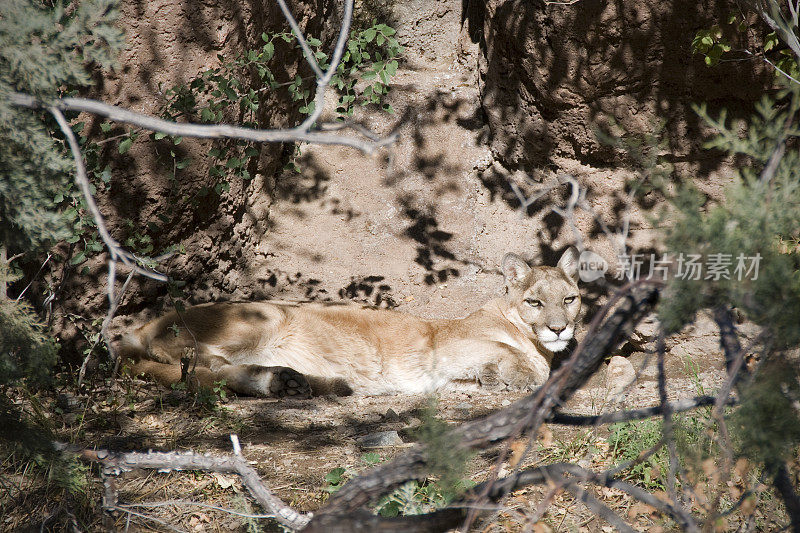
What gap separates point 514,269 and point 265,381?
2633 mm

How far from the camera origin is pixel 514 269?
21.9ft

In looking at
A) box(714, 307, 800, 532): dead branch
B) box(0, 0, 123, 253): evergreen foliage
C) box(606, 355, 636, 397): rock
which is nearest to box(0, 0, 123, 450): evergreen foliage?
box(0, 0, 123, 253): evergreen foliage

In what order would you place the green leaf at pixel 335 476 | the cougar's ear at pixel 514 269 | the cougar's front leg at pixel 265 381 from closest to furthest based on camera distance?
1. the green leaf at pixel 335 476
2. the cougar's front leg at pixel 265 381
3. the cougar's ear at pixel 514 269

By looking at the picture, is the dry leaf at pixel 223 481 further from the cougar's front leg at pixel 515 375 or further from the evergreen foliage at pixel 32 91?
the cougar's front leg at pixel 515 375

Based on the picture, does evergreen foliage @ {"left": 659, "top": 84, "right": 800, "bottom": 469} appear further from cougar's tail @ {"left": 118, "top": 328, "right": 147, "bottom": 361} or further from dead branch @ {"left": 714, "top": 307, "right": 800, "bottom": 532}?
cougar's tail @ {"left": 118, "top": 328, "right": 147, "bottom": 361}

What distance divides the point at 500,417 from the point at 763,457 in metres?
0.83

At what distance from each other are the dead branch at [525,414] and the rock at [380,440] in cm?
221

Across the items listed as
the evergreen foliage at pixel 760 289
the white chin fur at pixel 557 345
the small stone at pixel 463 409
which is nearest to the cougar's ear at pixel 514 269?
the white chin fur at pixel 557 345

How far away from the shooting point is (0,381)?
2.83 metres

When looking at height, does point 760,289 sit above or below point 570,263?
above

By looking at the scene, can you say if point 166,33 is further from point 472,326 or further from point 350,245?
point 472,326

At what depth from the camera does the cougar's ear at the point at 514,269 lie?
6574 mm

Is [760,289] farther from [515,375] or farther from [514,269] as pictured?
[514,269]

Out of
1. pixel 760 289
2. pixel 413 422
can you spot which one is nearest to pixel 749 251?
pixel 760 289
